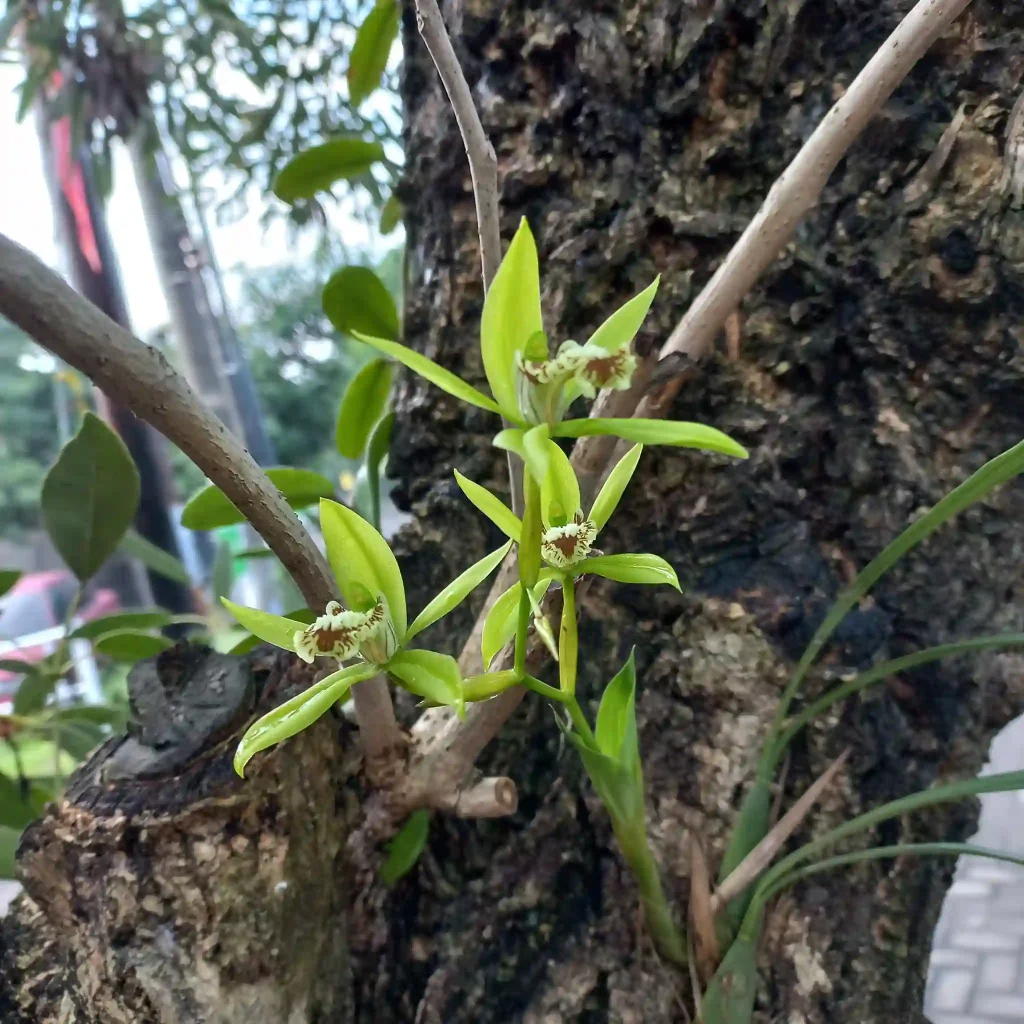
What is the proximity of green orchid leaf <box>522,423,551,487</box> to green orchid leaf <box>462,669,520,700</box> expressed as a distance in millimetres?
89

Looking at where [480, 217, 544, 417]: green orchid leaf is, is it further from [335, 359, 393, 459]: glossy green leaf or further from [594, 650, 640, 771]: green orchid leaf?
[335, 359, 393, 459]: glossy green leaf

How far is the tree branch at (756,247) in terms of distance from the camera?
351 mm

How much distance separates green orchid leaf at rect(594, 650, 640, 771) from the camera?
37 centimetres

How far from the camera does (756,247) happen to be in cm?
37

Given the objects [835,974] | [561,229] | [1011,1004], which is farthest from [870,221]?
[1011,1004]

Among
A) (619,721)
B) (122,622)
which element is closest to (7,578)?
(122,622)

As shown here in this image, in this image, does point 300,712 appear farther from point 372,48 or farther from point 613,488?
point 372,48

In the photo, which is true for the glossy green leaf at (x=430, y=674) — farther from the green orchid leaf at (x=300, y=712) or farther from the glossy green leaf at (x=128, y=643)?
the glossy green leaf at (x=128, y=643)

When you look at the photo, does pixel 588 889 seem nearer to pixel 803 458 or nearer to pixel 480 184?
pixel 803 458

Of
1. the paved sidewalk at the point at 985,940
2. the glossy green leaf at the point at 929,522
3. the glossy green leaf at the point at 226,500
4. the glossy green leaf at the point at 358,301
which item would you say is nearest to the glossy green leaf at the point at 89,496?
the glossy green leaf at the point at 226,500

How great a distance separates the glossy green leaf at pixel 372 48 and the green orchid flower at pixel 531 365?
1.13 ft

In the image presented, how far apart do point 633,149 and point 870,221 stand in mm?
147

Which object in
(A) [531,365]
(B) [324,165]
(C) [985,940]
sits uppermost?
(B) [324,165]

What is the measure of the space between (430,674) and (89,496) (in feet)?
1.02
